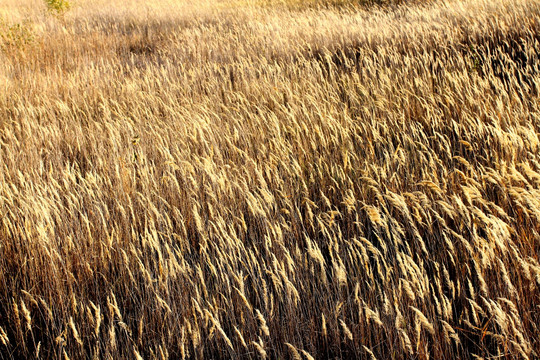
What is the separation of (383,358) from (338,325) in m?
0.26

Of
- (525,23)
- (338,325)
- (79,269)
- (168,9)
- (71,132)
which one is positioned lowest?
(338,325)

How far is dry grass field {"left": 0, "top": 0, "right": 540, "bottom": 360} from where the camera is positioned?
1.54 m

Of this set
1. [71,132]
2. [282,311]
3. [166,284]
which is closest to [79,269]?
[166,284]

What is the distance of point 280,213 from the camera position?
2189 mm

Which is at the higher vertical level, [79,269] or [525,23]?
[525,23]

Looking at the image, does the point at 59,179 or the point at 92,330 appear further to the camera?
the point at 59,179

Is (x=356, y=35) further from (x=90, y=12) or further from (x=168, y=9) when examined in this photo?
(x=90, y=12)

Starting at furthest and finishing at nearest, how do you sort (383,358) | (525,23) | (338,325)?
1. (525,23)
2. (338,325)
3. (383,358)

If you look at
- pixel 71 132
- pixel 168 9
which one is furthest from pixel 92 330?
pixel 168 9

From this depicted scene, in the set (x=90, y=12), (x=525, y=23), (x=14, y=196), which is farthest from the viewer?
(x=90, y=12)

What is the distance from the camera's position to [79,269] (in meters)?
1.99

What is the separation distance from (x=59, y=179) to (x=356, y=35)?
199 inches

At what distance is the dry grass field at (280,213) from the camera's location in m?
1.54

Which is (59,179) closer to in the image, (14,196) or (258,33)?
(14,196)
